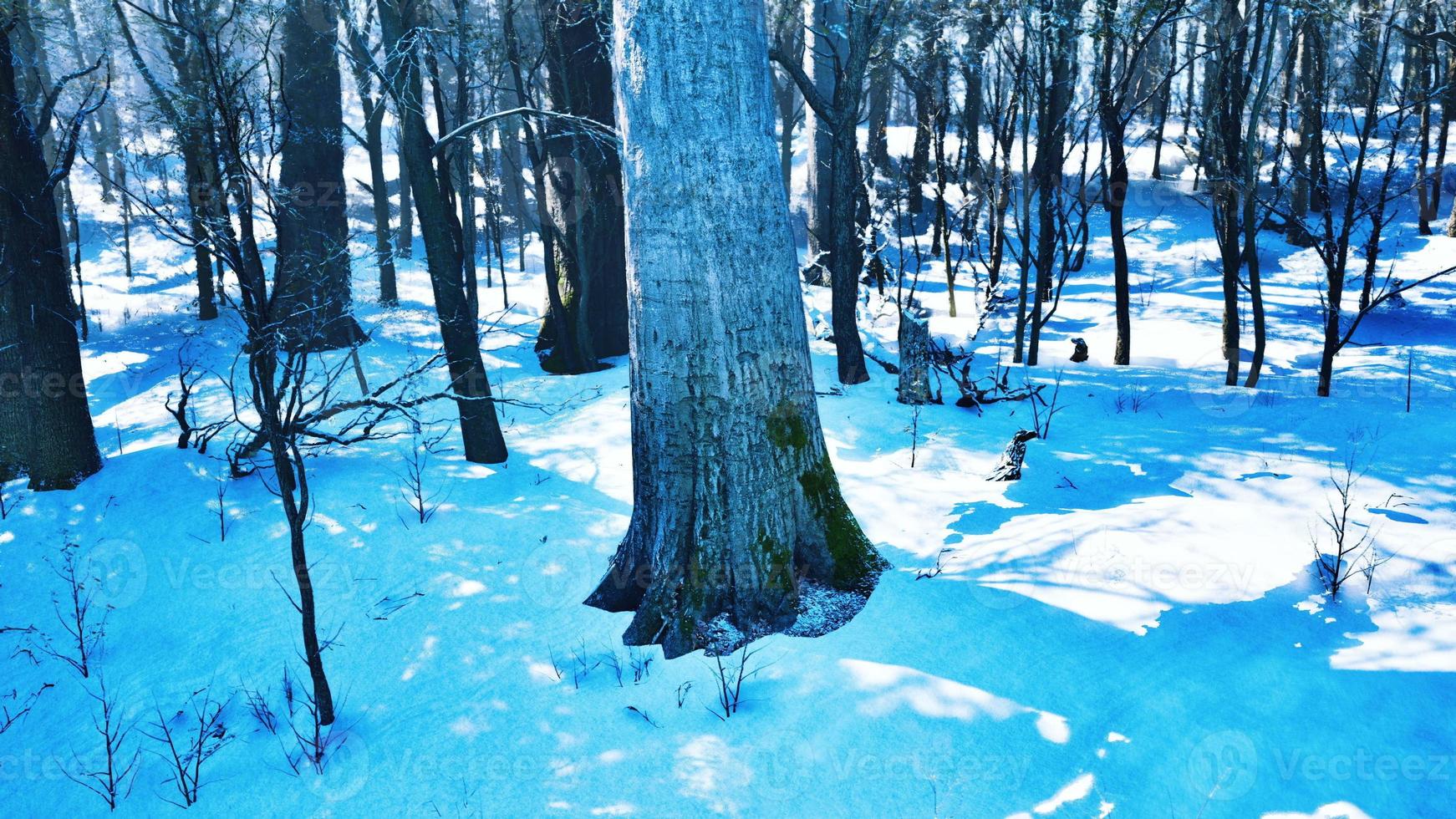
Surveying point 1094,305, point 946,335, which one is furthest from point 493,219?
point 1094,305

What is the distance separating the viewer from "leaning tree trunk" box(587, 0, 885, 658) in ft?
11.9

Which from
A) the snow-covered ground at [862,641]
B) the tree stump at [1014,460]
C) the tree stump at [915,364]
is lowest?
the snow-covered ground at [862,641]

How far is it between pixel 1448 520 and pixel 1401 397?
15.3ft

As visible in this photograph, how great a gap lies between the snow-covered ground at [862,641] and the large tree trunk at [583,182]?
4083 mm

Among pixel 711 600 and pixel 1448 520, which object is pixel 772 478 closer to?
pixel 711 600

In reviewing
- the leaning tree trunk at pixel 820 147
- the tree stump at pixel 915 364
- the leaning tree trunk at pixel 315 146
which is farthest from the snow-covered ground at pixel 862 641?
the leaning tree trunk at pixel 820 147

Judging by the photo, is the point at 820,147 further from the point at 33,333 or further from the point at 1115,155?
the point at 33,333

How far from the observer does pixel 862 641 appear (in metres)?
3.60

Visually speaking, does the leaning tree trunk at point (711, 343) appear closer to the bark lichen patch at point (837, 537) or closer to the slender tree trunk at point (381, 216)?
the bark lichen patch at point (837, 537)

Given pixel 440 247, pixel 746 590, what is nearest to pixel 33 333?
pixel 440 247

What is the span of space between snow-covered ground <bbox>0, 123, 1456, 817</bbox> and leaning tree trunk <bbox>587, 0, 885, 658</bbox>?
0.37 m

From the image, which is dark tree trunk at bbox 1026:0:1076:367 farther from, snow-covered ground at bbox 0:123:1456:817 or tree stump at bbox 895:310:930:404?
snow-covered ground at bbox 0:123:1456:817

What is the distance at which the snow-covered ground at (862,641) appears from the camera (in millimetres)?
2814

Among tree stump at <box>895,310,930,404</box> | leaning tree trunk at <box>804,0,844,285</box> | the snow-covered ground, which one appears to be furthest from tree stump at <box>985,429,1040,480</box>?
leaning tree trunk at <box>804,0,844,285</box>
